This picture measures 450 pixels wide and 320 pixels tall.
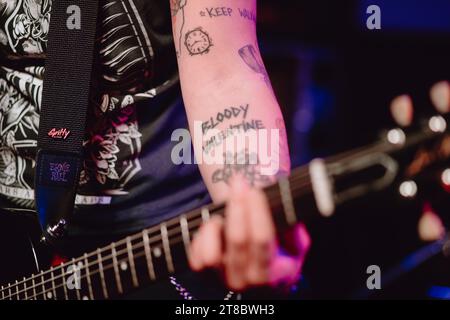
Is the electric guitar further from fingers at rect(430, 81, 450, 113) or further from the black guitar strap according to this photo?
the black guitar strap

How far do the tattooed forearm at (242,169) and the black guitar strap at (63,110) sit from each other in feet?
1.32

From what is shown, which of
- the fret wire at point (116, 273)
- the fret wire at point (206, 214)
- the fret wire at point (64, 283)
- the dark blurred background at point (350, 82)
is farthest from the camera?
the dark blurred background at point (350, 82)

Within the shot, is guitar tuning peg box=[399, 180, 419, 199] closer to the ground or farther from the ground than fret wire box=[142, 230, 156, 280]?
farther from the ground

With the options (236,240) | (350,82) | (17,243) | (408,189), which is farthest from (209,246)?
(350,82)

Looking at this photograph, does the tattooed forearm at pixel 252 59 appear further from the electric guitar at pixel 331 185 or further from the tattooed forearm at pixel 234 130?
the electric guitar at pixel 331 185

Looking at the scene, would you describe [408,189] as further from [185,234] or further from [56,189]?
[56,189]

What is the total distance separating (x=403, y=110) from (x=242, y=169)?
25 centimetres

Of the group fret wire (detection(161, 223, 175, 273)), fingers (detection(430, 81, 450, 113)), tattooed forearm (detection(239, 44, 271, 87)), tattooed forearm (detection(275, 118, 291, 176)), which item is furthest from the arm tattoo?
fingers (detection(430, 81, 450, 113))

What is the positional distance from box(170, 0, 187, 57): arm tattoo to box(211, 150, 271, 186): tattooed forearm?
251mm

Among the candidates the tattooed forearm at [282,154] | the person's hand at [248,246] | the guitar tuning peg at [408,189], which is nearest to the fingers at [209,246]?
the person's hand at [248,246]

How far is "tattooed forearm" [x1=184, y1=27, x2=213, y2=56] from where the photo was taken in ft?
2.61

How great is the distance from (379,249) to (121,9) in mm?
1415

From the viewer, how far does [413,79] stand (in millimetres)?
1797

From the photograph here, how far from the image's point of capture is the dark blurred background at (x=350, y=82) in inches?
63.7
